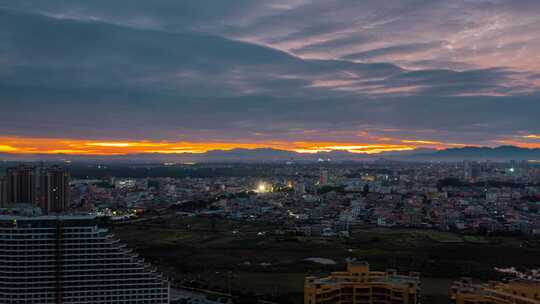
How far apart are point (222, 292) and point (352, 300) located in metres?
9.67

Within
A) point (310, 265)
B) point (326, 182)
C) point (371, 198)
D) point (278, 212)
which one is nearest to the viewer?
point (310, 265)

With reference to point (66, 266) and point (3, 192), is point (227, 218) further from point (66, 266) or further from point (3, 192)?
A: point (66, 266)

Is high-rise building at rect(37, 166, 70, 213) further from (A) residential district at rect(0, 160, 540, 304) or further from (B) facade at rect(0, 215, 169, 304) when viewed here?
(B) facade at rect(0, 215, 169, 304)

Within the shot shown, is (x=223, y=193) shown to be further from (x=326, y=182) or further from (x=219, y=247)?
(x=219, y=247)

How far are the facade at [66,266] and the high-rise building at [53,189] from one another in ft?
103

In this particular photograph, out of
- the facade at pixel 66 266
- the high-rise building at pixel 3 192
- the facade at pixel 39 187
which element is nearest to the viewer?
the facade at pixel 66 266

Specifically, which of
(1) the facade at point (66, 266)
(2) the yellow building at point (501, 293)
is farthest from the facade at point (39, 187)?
(2) the yellow building at point (501, 293)

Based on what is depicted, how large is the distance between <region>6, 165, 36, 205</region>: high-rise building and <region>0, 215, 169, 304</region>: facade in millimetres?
33985

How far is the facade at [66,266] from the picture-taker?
17359mm

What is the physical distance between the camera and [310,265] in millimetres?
32312

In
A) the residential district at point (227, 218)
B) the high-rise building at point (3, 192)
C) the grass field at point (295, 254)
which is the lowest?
the grass field at point (295, 254)

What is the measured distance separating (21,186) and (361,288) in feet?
133

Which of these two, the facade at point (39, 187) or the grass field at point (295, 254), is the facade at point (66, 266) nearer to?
the grass field at point (295, 254)

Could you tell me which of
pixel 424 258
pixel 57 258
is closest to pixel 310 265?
pixel 424 258
